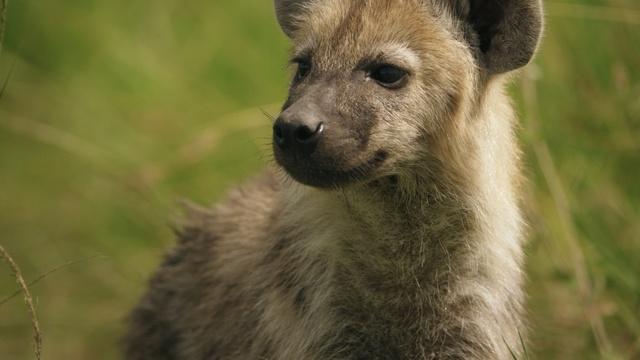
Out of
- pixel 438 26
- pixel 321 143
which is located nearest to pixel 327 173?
pixel 321 143

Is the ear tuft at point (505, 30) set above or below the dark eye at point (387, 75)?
below

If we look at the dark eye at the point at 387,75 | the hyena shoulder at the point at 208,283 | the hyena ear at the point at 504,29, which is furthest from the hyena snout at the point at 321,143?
the hyena shoulder at the point at 208,283

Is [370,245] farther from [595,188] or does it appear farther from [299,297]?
[595,188]

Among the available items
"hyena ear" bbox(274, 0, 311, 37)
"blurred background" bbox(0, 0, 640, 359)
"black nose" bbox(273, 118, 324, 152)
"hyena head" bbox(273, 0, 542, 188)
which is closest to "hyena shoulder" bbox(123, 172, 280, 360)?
"blurred background" bbox(0, 0, 640, 359)

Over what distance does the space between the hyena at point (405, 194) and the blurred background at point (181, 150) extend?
0.45m

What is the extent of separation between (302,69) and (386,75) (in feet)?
0.95

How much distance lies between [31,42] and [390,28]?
479 cm

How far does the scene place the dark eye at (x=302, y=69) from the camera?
439 cm

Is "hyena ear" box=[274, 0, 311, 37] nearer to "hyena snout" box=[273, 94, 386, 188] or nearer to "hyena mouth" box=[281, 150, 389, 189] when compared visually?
"hyena snout" box=[273, 94, 386, 188]

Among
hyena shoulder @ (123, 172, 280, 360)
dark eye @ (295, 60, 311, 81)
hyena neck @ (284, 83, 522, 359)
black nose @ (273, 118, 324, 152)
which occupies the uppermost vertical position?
hyena shoulder @ (123, 172, 280, 360)

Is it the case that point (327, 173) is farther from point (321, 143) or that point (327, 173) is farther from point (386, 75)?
point (386, 75)

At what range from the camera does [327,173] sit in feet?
13.5

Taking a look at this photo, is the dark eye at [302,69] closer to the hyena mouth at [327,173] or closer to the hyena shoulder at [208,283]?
the hyena mouth at [327,173]

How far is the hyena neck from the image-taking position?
4473 mm
